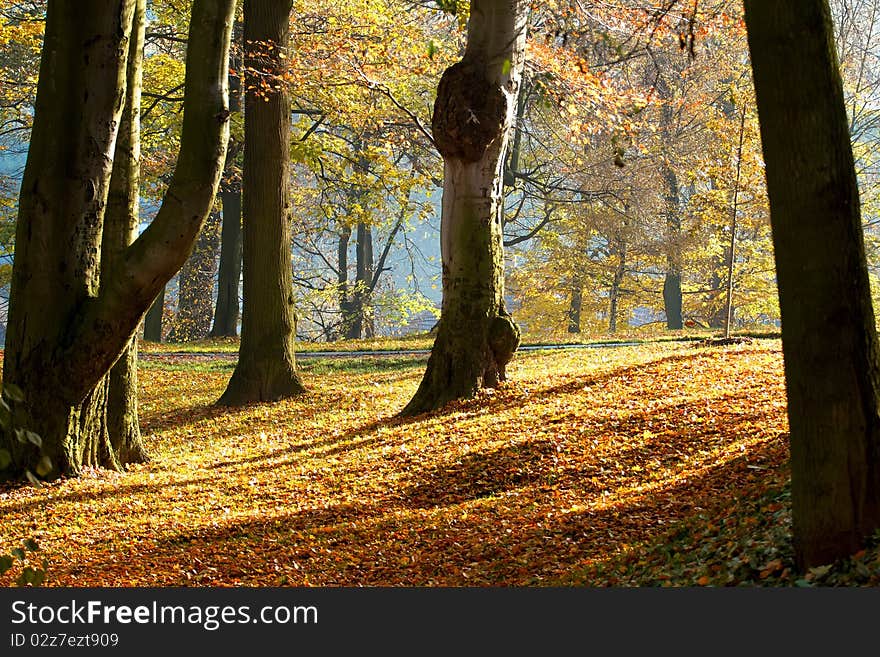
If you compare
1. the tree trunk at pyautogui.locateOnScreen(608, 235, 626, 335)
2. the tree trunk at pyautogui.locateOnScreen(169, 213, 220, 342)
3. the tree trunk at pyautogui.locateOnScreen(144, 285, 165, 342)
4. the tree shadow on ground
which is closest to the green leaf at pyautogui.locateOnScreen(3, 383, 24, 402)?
the tree shadow on ground

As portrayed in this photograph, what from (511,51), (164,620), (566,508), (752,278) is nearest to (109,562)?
(164,620)

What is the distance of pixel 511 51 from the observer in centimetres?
962

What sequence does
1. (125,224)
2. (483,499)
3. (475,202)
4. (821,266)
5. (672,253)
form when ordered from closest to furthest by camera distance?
(821,266) < (483,499) < (125,224) < (475,202) < (672,253)

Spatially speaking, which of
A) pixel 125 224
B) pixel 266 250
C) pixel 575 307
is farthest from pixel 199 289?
pixel 125 224

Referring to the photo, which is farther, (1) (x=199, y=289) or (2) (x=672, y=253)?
(2) (x=672, y=253)

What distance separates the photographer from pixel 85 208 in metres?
7.30

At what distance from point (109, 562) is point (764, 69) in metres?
4.82

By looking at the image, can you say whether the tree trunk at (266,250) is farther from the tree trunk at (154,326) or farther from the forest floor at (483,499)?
the tree trunk at (154,326)

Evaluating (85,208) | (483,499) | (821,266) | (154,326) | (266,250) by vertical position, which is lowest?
(483,499)

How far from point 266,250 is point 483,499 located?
674cm

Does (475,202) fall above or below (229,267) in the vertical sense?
below

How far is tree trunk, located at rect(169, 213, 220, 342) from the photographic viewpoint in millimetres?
25391

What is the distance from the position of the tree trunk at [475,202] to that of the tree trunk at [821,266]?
18.7 feet

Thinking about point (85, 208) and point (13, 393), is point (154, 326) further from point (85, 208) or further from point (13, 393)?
point (13, 393)
